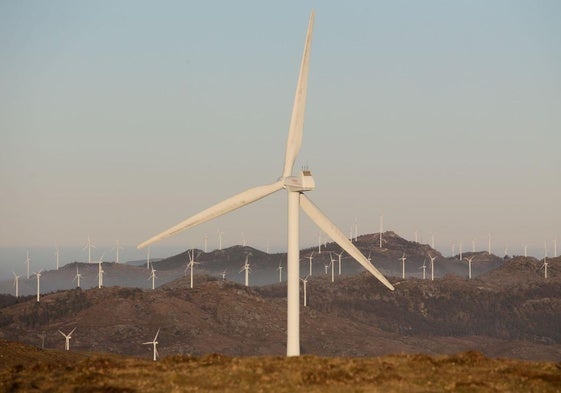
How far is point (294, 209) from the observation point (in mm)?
95562

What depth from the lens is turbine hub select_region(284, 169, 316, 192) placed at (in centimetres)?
9456

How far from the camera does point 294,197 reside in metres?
95.8

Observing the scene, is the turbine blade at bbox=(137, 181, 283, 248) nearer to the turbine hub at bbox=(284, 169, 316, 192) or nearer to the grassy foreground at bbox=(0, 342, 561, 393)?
the turbine hub at bbox=(284, 169, 316, 192)

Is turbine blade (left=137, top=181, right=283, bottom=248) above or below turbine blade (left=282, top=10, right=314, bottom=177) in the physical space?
below

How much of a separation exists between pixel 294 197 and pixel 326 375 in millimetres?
24078

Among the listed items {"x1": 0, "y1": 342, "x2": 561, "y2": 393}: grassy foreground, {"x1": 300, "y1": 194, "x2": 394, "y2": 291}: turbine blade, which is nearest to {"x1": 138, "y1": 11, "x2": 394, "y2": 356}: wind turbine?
{"x1": 300, "y1": 194, "x2": 394, "y2": 291}: turbine blade

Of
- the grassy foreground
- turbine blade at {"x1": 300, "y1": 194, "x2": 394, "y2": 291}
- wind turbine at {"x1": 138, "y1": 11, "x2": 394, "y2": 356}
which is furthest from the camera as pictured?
turbine blade at {"x1": 300, "y1": 194, "x2": 394, "y2": 291}

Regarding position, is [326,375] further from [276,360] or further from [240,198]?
[240,198]

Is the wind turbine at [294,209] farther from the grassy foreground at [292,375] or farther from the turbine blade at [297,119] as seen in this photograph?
the grassy foreground at [292,375]

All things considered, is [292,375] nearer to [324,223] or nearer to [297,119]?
[324,223]

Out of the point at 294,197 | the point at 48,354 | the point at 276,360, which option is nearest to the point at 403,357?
the point at 276,360

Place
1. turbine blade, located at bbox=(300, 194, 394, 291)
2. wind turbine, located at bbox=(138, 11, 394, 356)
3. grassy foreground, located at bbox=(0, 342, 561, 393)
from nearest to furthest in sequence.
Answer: grassy foreground, located at bbox=(0, 342, 561, 393)
wind turbine, located at bbox=(138, 11, 394, 356)
turbine blade, located at bbox=(300, 194, 394, 291)

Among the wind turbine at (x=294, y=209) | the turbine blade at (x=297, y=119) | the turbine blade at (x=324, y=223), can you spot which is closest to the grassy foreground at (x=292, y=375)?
the wind turbine at (x=294, y=209)

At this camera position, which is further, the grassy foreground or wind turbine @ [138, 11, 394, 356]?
wind turbine @ [138, 11, 394, 356]
